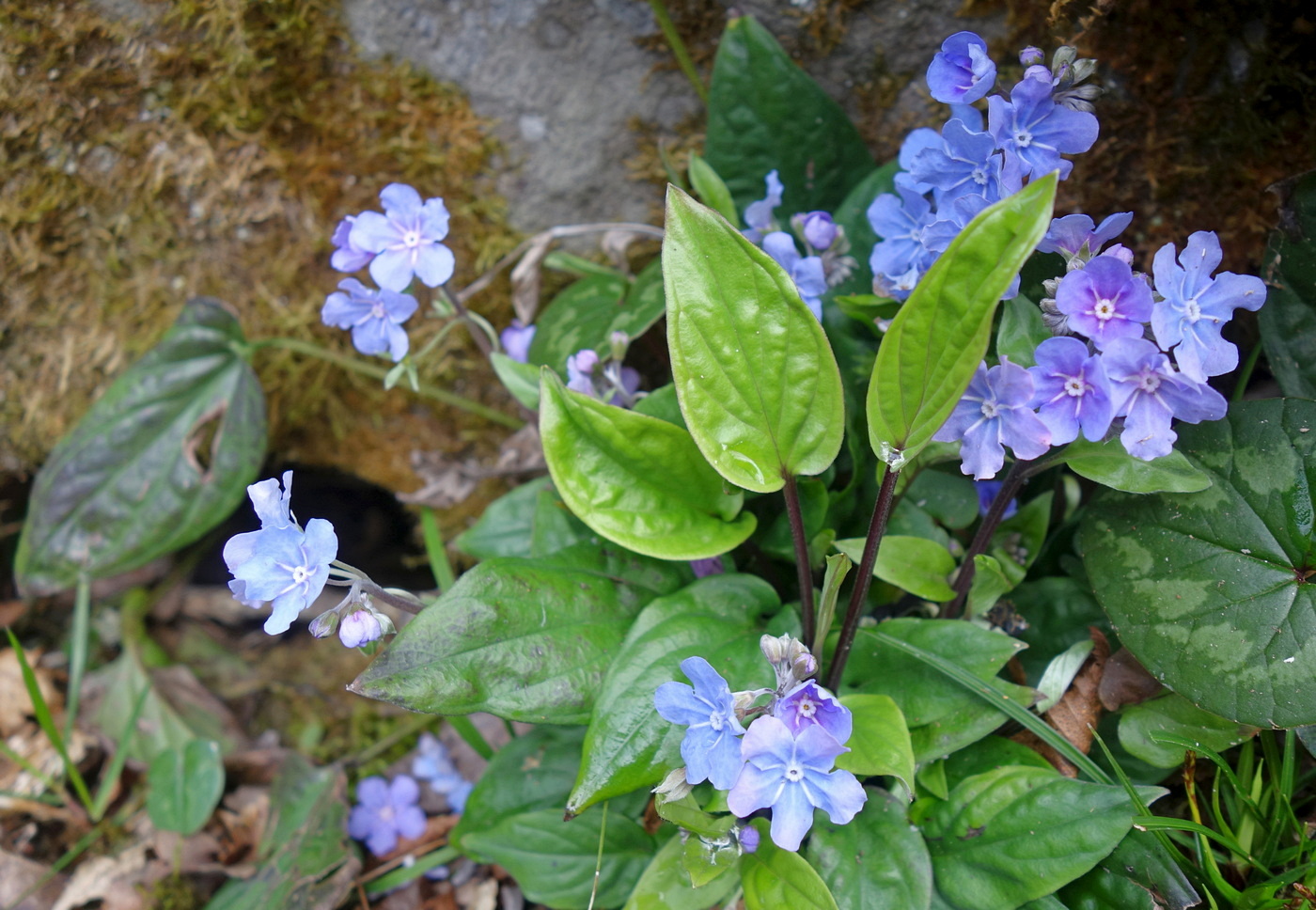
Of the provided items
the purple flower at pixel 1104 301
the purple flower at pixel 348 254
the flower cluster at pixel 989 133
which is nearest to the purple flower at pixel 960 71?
the flower cluster at pixel 989 133

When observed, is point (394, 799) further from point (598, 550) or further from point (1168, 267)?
point (1168, 267)

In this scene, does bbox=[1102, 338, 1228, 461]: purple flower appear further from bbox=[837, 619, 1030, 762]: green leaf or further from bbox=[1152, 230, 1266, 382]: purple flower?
bbox=[837, 619, 1030, 762]: green leaf

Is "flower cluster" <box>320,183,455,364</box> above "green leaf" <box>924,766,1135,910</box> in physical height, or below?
above

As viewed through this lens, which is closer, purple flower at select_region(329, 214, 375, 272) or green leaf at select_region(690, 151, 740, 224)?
purple flower at select_region(329, 214, 375, 272)

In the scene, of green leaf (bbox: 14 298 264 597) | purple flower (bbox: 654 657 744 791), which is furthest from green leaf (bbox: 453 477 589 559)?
purple flower (bbox: 654 657 744 791)

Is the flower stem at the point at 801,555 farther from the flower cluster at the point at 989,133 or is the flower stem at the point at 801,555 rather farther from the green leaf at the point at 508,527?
the green leaf at the point at 508,527

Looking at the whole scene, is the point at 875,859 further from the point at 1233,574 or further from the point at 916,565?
the point at 1233,574

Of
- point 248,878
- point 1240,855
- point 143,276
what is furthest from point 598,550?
point 143,276

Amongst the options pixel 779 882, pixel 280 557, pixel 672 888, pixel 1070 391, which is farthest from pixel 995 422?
pixel 280 557
